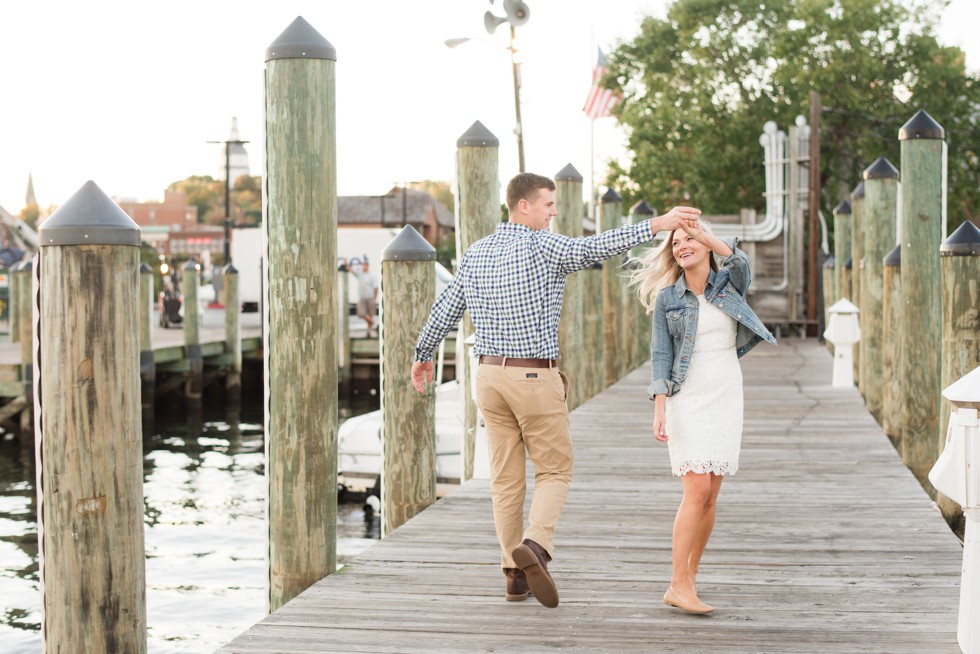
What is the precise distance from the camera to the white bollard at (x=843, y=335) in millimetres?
13875

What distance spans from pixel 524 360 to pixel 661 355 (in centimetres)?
54

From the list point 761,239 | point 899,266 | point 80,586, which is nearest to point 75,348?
point 80,586

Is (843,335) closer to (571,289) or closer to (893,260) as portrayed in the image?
(893,260)

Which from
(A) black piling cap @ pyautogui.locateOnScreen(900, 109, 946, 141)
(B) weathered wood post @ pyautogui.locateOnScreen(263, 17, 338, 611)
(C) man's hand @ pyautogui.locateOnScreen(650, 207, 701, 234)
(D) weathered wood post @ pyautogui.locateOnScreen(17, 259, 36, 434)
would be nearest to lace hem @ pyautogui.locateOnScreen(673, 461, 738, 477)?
(C) man's hand @ pyautogui.locateOnScreen(650, 207, 701, 234)

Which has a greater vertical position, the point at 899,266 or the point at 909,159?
the point at 909,159

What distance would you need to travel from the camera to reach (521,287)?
202 inches

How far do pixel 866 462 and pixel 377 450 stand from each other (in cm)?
683

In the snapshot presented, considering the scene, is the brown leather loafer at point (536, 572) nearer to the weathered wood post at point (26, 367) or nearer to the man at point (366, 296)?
the weathered wood post at point (26, 367)

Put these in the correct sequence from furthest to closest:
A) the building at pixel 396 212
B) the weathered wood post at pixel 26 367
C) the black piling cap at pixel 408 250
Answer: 1. the building at pixel 396 212
2. the weathered wood post at pixel 26 367
3. the black piling cap at pixel 408 250

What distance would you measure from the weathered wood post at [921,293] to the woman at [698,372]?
14.4 ft

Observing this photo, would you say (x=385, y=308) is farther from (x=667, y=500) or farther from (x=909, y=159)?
(x=909, y=159)

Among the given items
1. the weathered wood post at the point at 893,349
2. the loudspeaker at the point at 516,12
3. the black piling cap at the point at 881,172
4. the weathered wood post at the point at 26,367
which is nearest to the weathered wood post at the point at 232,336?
the weathered wood post at the point at 26,367

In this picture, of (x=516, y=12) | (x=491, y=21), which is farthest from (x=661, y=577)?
(x=491, y=21)

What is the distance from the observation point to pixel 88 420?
4055 millimetres
